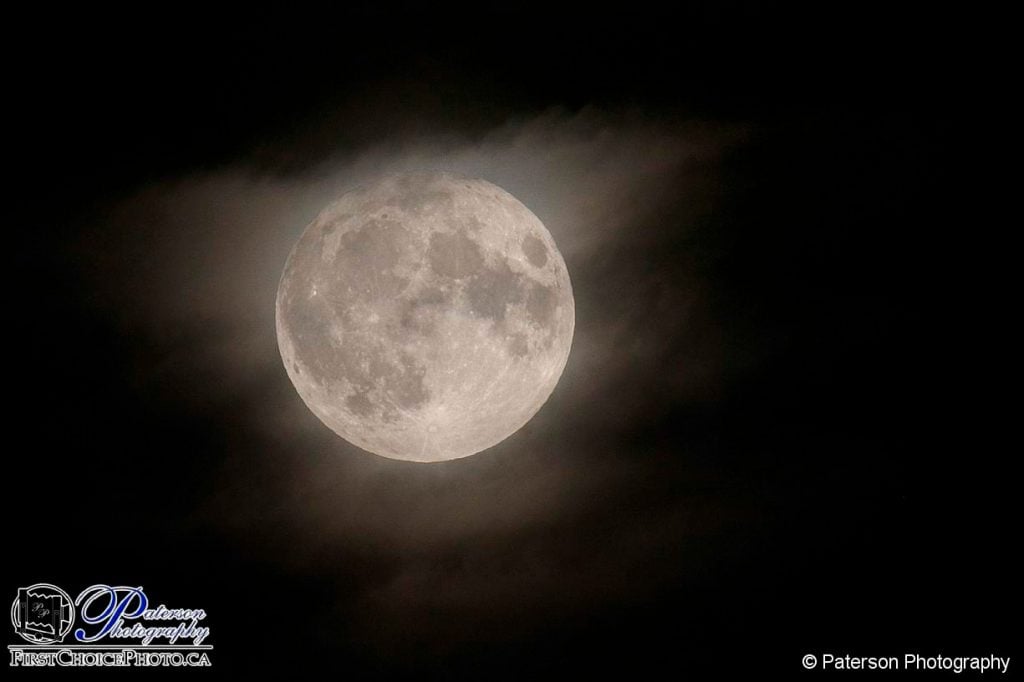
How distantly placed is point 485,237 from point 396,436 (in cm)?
132

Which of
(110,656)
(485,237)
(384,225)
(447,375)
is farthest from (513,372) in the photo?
(110,656)

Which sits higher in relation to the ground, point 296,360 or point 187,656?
point 296,360

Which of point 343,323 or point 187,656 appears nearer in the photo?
point 343,323

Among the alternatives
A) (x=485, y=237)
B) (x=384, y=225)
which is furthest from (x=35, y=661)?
(x=485, y=237)

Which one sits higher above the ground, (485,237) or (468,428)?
(485,237)

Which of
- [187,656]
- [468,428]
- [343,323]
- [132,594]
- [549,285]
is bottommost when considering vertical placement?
[187,656]

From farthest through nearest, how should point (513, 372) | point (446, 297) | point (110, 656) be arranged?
point (110, 656), point (513, 372), point (446, 297)

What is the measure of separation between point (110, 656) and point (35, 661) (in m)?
0.53

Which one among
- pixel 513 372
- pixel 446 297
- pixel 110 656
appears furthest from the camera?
pixel 110 656

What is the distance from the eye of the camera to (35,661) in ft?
14.3

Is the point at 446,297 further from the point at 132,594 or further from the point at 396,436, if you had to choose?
the point at 132,594

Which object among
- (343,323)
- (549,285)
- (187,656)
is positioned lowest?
(187,656)

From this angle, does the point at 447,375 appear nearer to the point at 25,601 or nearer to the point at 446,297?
the point at 446,297

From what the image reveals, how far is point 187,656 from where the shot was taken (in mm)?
4457
